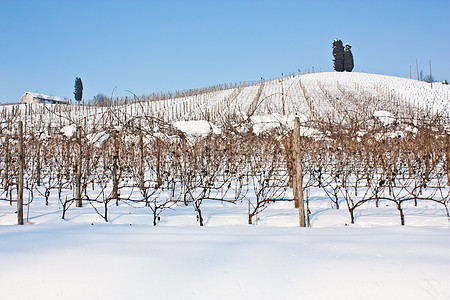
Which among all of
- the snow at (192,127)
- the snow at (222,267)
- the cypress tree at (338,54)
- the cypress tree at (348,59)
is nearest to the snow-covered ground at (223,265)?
the snow at (222,267)

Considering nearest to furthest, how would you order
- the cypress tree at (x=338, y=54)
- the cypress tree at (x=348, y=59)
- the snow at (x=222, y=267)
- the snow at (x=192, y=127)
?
the snow at (x=222, y=267), the snow at (x=192, y=127), the cypress tree at (x=338, y=54), the cypress tree at (x=348, y=59)

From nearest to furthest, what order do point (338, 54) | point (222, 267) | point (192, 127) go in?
point (222, 267), point (192, 127), point (338, 54)

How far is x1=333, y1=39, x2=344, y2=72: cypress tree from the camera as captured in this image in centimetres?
4909

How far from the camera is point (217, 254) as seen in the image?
1.70 metres

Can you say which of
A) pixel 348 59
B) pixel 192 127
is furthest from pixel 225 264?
pixel 348 59

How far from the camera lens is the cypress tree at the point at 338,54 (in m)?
49.1

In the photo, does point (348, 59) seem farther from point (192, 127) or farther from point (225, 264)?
point (225, 264)

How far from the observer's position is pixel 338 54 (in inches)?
1948

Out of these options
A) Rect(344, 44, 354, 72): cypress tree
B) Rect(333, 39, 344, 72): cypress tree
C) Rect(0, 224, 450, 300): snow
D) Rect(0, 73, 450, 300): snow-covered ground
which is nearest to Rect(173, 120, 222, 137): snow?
Rect(0, 73, 450, 300): snow-covered ground

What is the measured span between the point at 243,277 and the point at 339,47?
5397cm

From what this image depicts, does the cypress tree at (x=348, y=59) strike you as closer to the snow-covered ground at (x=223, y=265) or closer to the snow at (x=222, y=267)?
the snow-covered ground at (x=223, y=265)

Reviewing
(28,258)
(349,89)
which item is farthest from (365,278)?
(349,89)

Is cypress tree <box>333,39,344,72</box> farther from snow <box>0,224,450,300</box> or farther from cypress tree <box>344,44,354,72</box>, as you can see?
snow <box>0,224,450,300</box>

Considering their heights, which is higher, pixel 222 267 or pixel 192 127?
pixel 192 127
